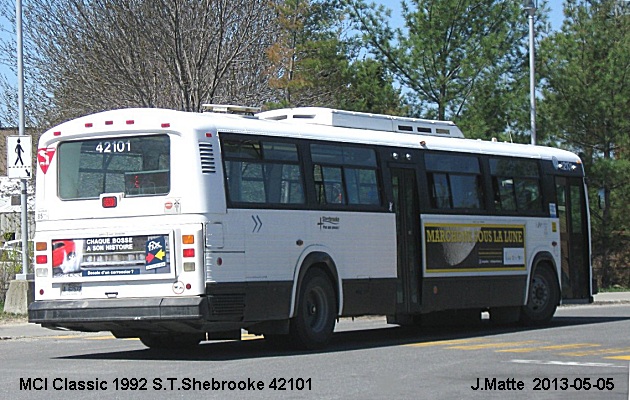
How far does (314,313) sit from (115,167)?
10.8 feet

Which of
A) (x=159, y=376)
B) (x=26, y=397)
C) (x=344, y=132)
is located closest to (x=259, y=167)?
(x=344, y=132)

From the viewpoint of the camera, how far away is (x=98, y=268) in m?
15.7

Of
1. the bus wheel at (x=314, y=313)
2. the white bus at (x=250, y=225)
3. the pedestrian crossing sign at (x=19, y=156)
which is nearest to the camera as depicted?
the white bus at (x=250, y=225)

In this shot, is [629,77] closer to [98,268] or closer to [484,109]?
[484,109]

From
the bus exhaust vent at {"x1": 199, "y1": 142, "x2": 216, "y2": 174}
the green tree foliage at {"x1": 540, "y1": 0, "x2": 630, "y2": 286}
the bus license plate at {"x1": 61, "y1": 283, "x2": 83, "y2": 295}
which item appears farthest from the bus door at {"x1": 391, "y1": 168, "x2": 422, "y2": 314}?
the green tree foliage at {"x1": 540, "y1": 0, "x2": 630, "y2": 286}

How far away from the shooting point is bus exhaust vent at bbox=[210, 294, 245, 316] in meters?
15.2

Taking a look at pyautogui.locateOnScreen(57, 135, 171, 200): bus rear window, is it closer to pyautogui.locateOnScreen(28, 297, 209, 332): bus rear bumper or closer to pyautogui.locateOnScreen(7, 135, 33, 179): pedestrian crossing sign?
pyautogui.locateOnScreen(28, 297, 209, 332): bus rear bumper

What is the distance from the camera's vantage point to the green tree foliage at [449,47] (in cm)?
3247

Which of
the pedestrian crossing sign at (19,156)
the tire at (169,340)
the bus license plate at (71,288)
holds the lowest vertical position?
the tire at (169,340)

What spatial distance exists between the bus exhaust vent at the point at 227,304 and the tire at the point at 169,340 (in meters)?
1.61

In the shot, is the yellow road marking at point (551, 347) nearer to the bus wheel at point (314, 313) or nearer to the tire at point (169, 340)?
the bus wheel at point (314, 313)

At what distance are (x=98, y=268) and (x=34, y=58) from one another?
57.8 feet

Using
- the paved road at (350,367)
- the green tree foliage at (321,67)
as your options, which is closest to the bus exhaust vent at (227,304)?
the paved road at (350,367)

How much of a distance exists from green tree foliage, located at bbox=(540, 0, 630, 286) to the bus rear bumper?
21.4 meters
